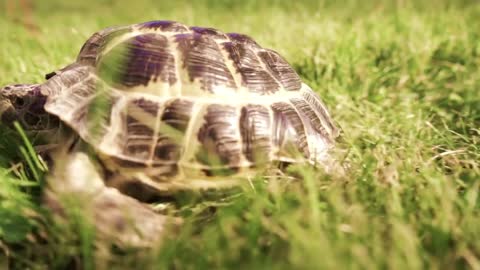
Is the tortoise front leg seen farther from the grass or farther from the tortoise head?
the tortoise head

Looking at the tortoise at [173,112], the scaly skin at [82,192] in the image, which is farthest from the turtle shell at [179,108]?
the scaly skin at [82,192]

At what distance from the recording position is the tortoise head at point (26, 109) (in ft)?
7.06

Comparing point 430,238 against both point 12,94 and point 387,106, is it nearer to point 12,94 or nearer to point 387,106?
point 387,106

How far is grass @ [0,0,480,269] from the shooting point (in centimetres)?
134

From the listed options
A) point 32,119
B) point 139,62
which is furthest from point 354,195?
point 32,119

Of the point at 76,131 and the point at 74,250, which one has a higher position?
the point at 76,131

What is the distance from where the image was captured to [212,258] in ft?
4.37

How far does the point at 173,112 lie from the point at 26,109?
2.76ft

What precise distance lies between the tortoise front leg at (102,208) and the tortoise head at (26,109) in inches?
17.9

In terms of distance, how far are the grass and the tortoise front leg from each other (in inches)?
2.5

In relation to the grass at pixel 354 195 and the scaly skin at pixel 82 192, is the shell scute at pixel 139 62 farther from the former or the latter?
the grass at pixel 354 195

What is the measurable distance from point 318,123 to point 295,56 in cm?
159

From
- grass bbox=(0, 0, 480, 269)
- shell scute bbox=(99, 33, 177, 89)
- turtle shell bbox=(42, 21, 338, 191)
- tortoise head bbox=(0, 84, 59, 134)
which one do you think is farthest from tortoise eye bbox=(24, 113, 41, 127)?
shell scute bbox=(99, 33, 177, 89)

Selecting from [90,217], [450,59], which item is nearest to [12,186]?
[90,217]
